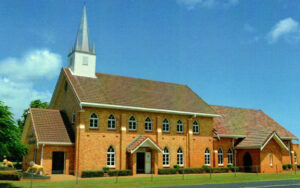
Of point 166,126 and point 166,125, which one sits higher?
point 166,125

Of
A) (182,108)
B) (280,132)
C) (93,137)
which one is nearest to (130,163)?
(93,137)

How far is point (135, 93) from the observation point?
120ft

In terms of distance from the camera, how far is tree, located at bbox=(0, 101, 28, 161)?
770 inches

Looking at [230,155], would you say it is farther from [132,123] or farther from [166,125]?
[132,123]

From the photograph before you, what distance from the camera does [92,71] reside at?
3628 centimetres

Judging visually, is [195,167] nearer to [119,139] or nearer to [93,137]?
[119,139]

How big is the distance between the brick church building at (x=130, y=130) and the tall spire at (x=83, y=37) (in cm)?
11

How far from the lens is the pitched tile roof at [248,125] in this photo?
39469 mm

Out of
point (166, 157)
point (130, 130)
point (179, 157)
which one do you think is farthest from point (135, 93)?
point (179, 157)

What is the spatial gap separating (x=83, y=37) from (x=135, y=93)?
8.68m

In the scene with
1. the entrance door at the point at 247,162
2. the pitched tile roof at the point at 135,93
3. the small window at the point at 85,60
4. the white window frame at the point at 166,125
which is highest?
the small window at the point at 85,60

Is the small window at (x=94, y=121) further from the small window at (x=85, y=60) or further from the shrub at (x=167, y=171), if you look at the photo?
the shrub at (x=167, y=171)

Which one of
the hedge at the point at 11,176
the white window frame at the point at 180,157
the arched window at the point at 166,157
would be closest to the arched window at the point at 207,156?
the white window frame at the point at 180,157

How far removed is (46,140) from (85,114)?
4.17 meters
